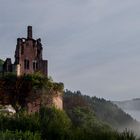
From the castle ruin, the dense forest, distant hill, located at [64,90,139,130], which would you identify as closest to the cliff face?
the dense forest

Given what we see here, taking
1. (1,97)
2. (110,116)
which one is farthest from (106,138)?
(110,116)

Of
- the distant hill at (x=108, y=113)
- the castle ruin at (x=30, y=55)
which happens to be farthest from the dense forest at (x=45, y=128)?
the distant hill at (x=108, y=113)

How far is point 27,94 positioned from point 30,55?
1752cm

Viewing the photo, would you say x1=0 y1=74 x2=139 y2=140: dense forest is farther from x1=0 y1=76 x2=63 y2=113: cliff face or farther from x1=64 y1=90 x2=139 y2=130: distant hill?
x1=64 y1=90 x2=139 y2=130: distant hill

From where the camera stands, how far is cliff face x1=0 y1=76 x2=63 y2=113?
4447 cm

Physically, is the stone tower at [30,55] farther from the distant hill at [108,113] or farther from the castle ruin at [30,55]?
the distant hill at [108,113]

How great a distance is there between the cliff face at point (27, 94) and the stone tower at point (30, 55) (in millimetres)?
14344

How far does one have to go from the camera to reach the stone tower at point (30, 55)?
61312 millimetres

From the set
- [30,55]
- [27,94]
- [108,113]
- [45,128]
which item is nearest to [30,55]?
[30,55]

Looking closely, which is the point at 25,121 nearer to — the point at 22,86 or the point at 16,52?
the point at 22,86

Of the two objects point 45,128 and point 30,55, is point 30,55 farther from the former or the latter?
point 45,128

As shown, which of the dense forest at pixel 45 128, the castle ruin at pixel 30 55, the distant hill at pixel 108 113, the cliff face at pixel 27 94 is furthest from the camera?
the distant hill at pixel 108 113

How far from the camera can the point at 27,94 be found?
45.2 metres

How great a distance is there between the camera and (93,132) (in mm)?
29500
